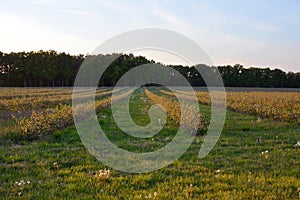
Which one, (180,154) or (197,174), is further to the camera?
(180,154)

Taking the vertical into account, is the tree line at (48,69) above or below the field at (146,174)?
above

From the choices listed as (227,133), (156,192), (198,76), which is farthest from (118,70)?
(156,192)

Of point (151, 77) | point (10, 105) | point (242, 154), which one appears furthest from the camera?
point (151, 77)

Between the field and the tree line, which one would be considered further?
the tree line

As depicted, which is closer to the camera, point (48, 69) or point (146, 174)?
point (146, 174)

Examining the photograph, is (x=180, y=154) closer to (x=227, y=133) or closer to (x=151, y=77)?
(x=227, y=133)

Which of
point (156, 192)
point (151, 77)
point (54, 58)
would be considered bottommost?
point (156, 192)

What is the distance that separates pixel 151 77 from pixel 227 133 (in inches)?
2680

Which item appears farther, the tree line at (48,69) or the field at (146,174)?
the tree line at (48,69)

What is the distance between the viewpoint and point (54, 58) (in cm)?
9206

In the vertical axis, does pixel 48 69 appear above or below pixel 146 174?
above

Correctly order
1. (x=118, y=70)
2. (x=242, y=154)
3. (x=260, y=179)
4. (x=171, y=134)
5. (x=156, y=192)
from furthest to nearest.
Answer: (x=118, y=70)
(x=171, y=134)
(x=242, y=154)
(x=260, y=179)
(x=156, y=192)

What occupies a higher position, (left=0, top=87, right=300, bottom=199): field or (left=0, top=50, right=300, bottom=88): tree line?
(left=0, top=50, right=300, bottom=88): tree line

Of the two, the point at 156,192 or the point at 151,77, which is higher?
the point at 151,77
